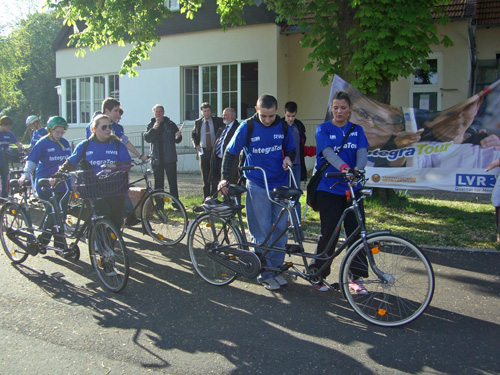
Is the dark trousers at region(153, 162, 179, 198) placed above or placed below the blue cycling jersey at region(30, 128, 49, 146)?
below

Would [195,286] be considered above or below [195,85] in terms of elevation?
below

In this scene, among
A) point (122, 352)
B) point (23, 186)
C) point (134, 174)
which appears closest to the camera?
point (122, 352)

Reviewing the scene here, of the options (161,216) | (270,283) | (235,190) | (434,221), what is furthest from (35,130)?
(434,221)

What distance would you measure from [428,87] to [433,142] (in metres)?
8.68

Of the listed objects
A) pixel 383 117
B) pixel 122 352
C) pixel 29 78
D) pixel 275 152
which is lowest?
pixel 122 352

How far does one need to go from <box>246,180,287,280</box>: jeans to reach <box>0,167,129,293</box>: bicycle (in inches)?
54.5

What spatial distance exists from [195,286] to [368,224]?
3.73 meters

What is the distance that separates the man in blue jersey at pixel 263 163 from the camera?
17.1 feet

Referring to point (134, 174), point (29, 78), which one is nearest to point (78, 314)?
point (134, 174)

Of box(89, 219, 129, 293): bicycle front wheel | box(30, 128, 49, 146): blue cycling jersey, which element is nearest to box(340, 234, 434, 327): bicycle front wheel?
box(89, 219, 129, 293): bicycle front wheel

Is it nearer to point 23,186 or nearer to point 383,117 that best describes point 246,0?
point 383,117

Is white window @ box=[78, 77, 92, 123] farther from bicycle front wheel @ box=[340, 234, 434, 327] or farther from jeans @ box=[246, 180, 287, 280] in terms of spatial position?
bicycle front wheel @ box=[340, 234, 434, 327]

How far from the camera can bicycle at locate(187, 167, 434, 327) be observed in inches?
164

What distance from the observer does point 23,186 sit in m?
6.61
